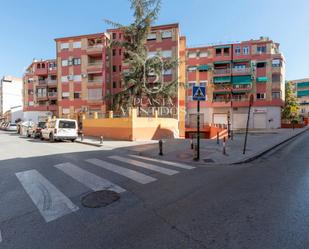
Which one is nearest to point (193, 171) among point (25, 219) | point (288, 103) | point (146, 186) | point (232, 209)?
point (146, 186)

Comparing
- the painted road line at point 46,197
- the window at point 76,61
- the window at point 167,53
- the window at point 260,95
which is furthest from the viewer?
the window at point 260,95

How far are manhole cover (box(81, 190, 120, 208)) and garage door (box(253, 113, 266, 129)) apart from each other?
39.9 metres

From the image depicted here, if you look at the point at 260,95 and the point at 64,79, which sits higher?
the point at 64,79

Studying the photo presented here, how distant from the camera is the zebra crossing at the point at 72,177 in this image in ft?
13.1

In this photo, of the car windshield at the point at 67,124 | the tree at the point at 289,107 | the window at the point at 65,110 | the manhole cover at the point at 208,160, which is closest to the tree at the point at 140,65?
the car windshield at the point at 67,124

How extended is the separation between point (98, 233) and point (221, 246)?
6.37ft

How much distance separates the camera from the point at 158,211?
382 cm

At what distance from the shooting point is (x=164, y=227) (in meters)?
3.25

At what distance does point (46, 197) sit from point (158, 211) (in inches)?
109

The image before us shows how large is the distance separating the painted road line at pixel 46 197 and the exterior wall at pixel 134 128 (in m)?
10.5

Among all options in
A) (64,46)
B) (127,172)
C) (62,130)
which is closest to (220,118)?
(62,130)

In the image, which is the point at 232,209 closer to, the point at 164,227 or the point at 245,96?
the point at 164,227

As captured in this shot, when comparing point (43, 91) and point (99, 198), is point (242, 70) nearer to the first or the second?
point (99, 198)

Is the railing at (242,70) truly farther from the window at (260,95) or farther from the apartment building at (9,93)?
the apartment building at (9,93)
